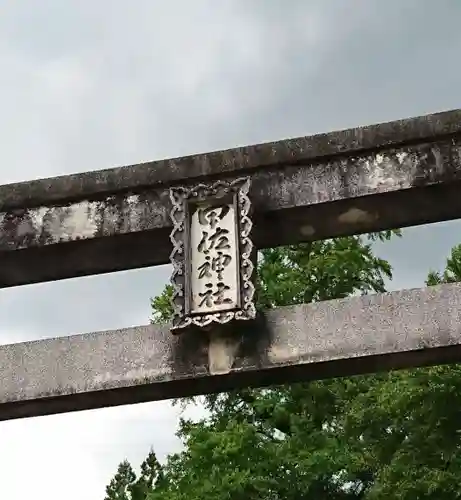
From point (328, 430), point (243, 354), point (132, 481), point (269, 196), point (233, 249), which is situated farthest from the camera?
point (132, 481)

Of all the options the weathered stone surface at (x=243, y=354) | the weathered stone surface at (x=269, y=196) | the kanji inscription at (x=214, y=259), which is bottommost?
the weathered stone surface at (x=243, y=354)

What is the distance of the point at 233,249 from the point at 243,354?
63 centimetres

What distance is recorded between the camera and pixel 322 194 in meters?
4.66

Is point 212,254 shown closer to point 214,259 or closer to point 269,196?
point 214,259

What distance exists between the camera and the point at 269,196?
185 inches

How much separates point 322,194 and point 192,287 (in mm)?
977

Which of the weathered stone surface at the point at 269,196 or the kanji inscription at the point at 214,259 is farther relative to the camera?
the weathered stone surface at the point at 269,196

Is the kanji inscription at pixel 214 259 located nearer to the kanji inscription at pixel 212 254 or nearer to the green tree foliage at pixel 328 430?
the kanji inscription at pixel 212 254

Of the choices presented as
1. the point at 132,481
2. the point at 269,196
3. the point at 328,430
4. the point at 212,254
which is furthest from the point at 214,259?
the point at 132,481

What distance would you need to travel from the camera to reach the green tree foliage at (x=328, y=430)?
319 inches

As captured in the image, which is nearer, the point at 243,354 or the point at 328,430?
the point at 243,354

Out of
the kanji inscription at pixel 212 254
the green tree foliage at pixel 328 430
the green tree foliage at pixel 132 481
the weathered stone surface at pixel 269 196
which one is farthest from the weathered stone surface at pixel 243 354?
the green tree foliage at pixel 132 481

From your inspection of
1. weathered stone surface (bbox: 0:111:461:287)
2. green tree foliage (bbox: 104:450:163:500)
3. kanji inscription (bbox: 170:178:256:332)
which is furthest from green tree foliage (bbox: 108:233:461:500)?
green tree foliage (bbox: 104:450:163:500)

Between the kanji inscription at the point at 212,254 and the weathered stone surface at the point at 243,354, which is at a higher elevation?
the kanji inscription at the point at 212,254
